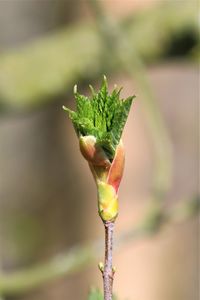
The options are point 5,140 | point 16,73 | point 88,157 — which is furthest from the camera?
point 5,140

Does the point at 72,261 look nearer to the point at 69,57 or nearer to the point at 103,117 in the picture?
the point at 69,57

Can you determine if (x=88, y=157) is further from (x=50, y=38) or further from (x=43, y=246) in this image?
(x=43, y=246)

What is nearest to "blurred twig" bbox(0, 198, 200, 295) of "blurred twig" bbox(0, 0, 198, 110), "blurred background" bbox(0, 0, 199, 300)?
"blurred background" bbox(0, 0, 199, 300)

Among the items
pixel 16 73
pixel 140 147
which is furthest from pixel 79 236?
pixel 16 73

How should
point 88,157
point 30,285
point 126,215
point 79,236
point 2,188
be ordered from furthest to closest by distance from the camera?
point 2,188
point 79,236
point 126,215
point 30,285
point 88,157

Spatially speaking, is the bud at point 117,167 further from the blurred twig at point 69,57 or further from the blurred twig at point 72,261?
the blurred twig at point 69,57

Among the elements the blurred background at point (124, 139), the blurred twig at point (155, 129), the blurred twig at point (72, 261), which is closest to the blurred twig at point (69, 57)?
the blurred background at point (124, 139)

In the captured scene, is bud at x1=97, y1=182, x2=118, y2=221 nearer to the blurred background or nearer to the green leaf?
the green leaf
